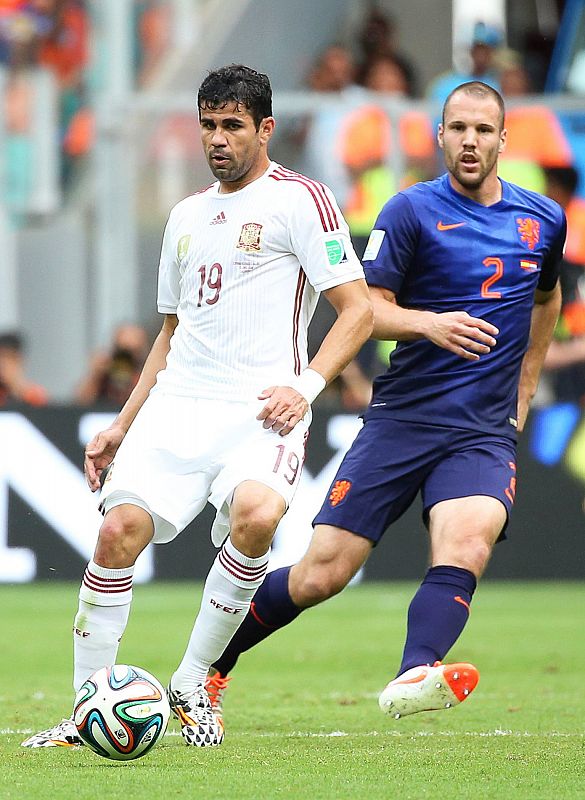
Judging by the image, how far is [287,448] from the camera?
5.66m

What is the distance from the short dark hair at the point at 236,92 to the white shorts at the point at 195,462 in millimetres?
1036

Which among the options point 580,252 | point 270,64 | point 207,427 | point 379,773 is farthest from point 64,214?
point 379,773

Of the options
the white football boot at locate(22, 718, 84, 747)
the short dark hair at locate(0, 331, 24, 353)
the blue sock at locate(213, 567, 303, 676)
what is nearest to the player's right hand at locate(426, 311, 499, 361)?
the blue sock at locate(213, 567, 303, 676)

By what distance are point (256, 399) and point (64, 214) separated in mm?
9745

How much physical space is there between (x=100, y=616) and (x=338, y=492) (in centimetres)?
109

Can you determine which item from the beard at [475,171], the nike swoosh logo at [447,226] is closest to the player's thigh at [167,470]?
the nike swoosh logo at [447,226]

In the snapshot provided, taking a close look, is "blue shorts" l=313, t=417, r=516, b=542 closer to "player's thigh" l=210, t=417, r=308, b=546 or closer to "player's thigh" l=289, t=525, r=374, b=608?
"player's thigh" l=289, t=525, r=374, b=608

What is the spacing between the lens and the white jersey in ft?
18.7

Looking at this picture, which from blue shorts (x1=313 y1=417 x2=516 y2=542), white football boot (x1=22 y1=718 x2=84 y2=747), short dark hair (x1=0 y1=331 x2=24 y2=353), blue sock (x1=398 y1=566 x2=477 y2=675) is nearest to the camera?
blue sock (x1=398 y1=566 x2=477 y2=675)

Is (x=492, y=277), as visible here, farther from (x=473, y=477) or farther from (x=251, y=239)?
(x=251, y=239)

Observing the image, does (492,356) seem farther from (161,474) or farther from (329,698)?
(329,698)

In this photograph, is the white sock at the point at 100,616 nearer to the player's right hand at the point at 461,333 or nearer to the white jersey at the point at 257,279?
the white jersey at the point at 257,279

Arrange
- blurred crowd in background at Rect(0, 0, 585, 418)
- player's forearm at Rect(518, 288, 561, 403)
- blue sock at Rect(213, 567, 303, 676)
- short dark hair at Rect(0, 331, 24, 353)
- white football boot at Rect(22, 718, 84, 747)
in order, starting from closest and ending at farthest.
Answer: white football boot at Rect(22, 718, 84, 747)
blue sock at Rect(213, 567, 303, 676)
player's forearm at Rect(518, 288, 561, 403)
blurred crowd in background at Rect(0, 0, 585, 418)
short dark hair at Rect(0, 331, 24, 353)

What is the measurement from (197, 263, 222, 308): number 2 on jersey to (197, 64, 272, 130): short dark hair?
20.7 inches
